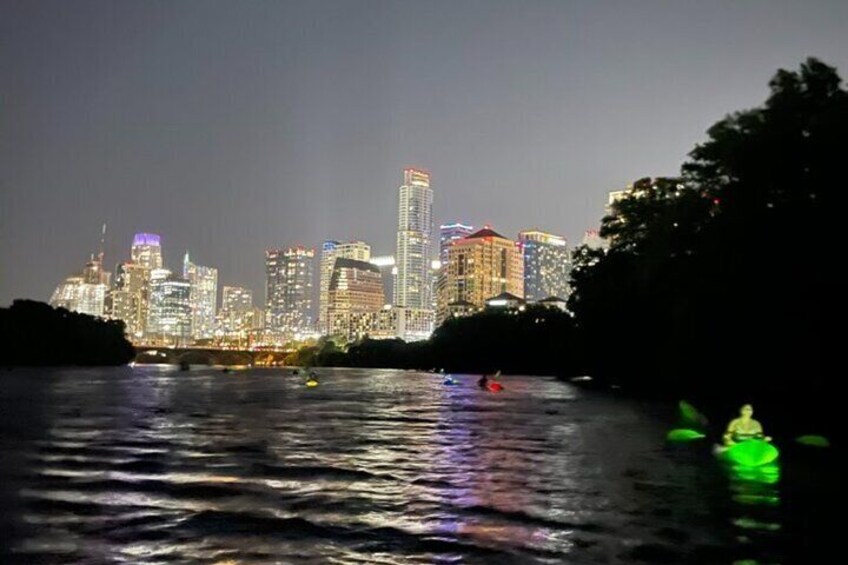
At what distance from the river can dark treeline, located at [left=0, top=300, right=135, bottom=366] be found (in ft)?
362

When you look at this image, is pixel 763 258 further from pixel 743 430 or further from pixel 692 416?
pixel 743 430

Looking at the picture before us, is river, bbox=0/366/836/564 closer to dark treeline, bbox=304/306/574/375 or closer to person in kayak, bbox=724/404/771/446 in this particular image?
person in kayak, bbox=724/404/771/446

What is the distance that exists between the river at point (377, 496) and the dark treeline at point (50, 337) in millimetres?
110298

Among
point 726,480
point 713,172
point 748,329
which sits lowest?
point 726,480

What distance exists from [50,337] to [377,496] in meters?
138

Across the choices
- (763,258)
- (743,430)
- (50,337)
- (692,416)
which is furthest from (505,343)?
(743,430)

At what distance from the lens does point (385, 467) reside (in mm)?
23141

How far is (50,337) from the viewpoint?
141250 millimetres

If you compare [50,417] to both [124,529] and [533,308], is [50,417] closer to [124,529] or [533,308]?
[124,529]

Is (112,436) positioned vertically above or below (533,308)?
below

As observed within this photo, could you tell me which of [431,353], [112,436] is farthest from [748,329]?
[431,353]

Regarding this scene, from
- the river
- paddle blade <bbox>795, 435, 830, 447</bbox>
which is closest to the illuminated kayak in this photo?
the river

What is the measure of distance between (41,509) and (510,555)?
9.36 m

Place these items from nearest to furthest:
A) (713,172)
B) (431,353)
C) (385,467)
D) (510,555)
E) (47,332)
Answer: (510,555)
(385,467)
(713,172)
(47,332)
(431,353)
